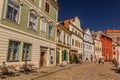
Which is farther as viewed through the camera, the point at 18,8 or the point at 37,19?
the point at 37,19

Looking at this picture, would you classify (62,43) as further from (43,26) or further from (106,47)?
(106,47)

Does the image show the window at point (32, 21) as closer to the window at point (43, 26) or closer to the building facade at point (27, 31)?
the building facade at point (27, 31)

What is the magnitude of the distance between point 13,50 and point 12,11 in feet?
11.0

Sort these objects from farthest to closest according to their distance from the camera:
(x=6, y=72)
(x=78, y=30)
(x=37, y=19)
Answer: (x=78, y=30)
(x=37, y=19)
(x=6, y=72)

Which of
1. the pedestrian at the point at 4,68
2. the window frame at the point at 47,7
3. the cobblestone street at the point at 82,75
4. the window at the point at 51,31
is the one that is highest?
the window frame at the point at 47,7

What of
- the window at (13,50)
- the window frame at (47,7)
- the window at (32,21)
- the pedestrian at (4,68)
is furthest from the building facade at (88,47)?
the pedestrian at (4,68)

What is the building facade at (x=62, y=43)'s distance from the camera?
78.6ft

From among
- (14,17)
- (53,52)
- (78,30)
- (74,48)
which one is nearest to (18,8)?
(14,17)

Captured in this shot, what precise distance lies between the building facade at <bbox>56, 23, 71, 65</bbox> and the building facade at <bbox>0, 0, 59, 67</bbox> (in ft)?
9.10

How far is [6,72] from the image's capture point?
10938 mm

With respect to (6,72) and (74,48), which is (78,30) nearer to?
(74,48)

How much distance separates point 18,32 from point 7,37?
151cm

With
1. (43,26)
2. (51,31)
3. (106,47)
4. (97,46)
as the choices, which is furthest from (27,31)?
(106,47)

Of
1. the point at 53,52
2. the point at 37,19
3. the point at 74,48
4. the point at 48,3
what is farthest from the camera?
the point at 74,48
